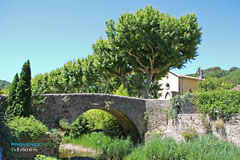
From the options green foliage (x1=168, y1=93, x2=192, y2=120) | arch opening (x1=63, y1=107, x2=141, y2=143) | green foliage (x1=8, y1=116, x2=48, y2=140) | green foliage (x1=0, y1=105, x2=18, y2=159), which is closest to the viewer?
green foliage (x1=0, y1=105, x2=18, y2=159)

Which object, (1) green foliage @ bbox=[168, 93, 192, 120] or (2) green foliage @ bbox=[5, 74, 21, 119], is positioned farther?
(1) green foliage @ bbox=[168, 93, 192, 120]

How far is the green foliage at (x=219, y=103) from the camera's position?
37.2 ft

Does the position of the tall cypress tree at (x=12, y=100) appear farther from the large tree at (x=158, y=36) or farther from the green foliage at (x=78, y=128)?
the large tree at (x=158, y=36)

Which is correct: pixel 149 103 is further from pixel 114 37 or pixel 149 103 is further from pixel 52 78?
pixel 52 78

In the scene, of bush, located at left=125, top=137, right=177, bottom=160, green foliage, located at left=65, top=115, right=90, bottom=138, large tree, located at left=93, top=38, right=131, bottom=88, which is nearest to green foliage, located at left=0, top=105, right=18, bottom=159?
bush, located at left=125, top=137, right=177, bottom=160

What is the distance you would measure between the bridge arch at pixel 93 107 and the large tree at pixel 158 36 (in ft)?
14.3

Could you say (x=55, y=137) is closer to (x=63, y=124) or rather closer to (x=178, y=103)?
(x=63, y=124)

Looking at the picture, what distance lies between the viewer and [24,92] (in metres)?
9.78

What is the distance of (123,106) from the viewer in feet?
46.8

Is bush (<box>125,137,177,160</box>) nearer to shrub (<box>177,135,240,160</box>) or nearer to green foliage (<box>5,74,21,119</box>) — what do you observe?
Result: shrub (<box>177,135,240,160</box>)

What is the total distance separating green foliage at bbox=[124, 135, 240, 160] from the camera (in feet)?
28.1

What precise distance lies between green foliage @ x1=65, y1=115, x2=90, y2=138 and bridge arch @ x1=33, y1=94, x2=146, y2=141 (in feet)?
10.2

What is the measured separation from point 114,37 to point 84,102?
794 cm

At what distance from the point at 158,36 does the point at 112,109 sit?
6856mm
